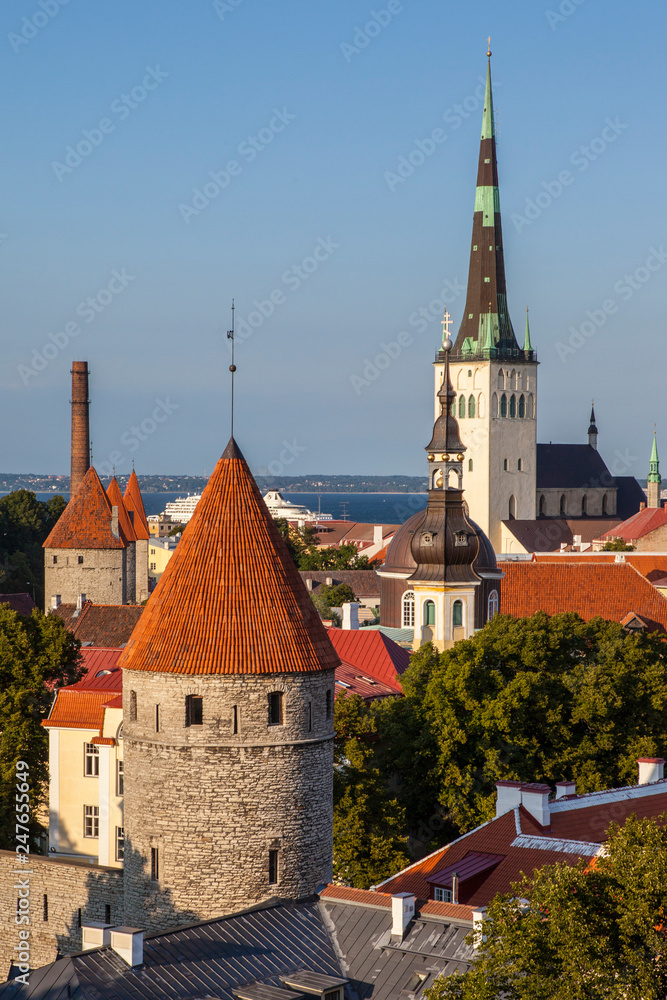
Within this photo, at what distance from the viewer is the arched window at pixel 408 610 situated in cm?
5975

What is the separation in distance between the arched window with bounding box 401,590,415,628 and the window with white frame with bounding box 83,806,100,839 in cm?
2596

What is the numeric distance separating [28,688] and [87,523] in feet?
157

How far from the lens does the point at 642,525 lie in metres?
102

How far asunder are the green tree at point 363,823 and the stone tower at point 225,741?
5.33 metres

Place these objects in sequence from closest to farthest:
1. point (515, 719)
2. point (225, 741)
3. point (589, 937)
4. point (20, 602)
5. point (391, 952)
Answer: point (589, 937) < point (391, 952) < point (225, 741) < point (515, 719) < point (20, 602)

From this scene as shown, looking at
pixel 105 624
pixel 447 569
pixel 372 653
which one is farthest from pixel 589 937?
pixel 105 624

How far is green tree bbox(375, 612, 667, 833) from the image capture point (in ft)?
115

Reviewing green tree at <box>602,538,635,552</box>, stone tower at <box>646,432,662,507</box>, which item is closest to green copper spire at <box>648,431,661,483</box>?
stone tower at <box>646,432,662,507</box>

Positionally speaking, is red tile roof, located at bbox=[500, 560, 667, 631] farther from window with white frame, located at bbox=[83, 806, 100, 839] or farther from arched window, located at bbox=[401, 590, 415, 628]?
window with white frame, located at bbox=[83, 806, 100, 839]

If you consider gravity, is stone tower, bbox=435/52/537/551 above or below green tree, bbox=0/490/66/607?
above

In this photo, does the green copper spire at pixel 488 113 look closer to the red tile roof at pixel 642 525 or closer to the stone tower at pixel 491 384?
the stone tower at pixel 491 384

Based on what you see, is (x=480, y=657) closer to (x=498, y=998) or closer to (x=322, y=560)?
(x=498, y=998)

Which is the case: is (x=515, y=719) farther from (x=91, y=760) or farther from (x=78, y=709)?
(x=78, y=709)

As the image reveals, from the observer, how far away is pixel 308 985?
68.4ft
